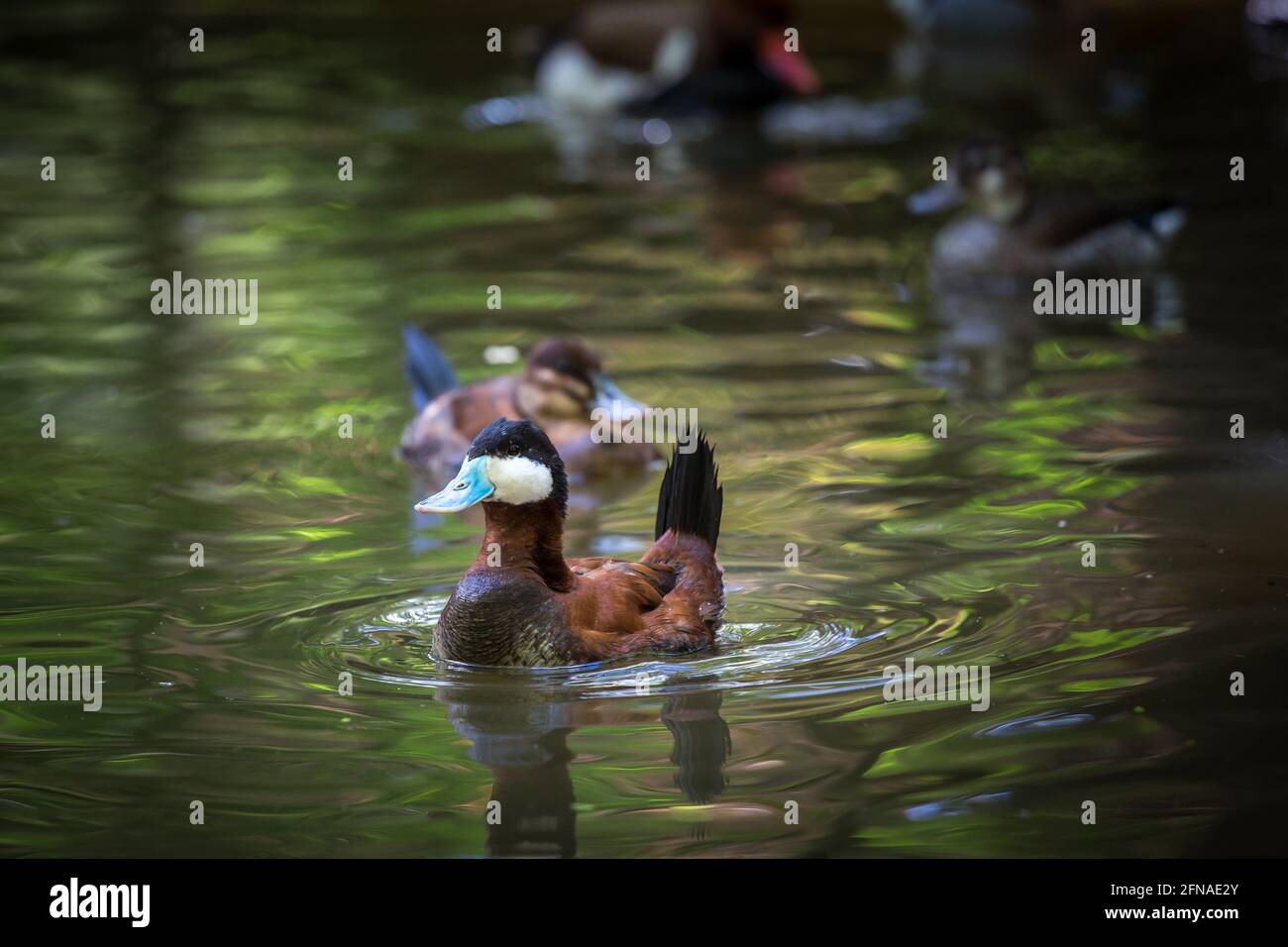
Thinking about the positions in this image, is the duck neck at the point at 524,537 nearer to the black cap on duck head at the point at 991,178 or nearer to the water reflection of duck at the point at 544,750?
the water reflection of duck at the point at 544,750

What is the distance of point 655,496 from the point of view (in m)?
8.59

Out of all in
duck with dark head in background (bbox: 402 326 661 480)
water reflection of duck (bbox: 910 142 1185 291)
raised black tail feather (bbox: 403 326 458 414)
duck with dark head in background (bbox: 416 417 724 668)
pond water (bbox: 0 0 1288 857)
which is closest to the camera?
pond water (bbox: 0 0 1288 857)

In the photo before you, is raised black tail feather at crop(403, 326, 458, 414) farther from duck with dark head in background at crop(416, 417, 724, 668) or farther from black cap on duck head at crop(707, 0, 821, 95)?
black cap on duck head at crop(707, 0, 821, 95)

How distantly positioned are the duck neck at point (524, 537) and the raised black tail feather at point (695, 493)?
59cm

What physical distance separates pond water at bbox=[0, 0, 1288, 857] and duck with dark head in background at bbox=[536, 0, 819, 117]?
1.52 ft

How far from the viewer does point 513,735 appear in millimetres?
6012

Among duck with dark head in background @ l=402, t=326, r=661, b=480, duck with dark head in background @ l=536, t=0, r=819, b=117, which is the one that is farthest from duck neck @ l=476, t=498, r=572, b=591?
duck with dark head in background @ l=536, t=0, r=819, b=117

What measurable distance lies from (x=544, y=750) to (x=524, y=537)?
2.60 feet

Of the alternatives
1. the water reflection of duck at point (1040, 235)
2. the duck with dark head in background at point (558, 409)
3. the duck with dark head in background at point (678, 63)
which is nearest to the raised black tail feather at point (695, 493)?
the duck with dark head in background at point (558, 409)

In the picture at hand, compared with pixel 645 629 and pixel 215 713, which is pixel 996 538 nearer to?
pixel 645 629

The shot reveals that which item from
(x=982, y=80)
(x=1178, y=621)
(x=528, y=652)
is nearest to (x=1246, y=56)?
(x=982, y=80)

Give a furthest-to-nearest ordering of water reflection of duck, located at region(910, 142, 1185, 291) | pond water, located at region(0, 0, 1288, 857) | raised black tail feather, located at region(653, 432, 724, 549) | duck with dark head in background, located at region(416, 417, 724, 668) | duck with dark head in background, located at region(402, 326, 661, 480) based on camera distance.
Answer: water reflection of duck, located at region(910, 142, 1185, 291) < duck with dark head in background, located at region(402, 326, 661, 480) < raised black tail feather, located at region(653, 432, 724, 549) < duck with dark head in background, located at region(416, 417, 724, 668) < pond water, located at region(0, 0, 1288, 857)

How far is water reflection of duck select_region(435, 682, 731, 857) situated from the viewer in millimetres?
5445

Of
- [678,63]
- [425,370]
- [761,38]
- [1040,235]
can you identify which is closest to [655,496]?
[425,370]
